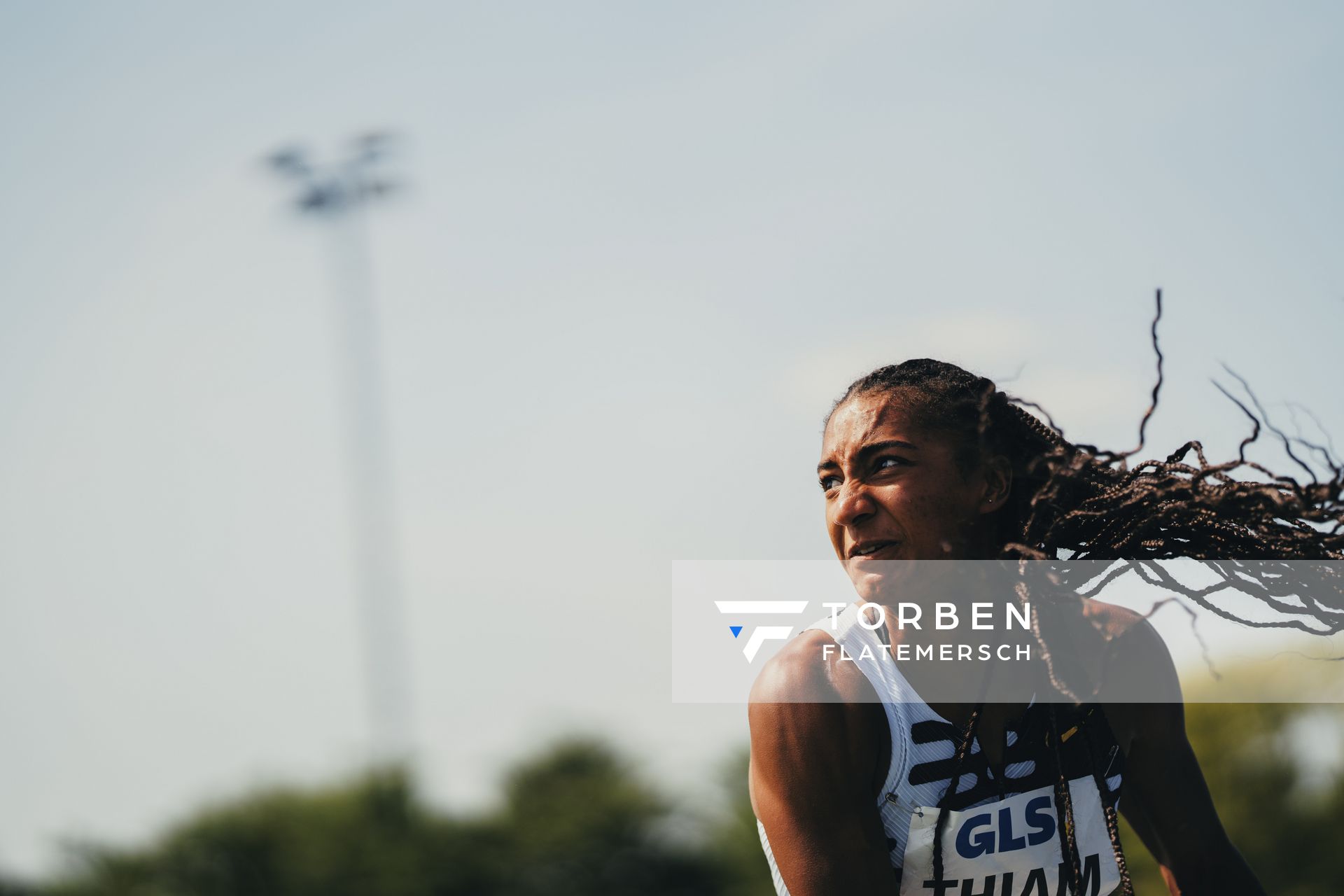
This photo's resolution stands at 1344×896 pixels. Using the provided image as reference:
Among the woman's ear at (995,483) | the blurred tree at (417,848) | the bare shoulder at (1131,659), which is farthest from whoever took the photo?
the blurred tree at (417,848)

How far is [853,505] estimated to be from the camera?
10.5 ft

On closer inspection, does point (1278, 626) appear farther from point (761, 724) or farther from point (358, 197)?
point (358, 197)

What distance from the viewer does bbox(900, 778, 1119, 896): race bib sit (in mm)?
3109

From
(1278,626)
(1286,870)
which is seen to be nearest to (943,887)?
(1278,626)

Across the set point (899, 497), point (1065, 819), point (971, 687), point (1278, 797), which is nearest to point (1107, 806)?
point (1065, 819)

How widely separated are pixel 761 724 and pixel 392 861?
15680mm

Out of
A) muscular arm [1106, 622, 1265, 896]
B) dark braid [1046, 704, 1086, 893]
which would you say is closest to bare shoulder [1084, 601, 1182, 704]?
muscular arm [1106, 622, 1265, 896]

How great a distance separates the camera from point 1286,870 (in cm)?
1323

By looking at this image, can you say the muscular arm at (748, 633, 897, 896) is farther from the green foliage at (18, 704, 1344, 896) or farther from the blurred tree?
the blurred tree

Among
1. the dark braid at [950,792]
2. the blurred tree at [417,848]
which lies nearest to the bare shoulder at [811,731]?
the dark braid at [950,792]

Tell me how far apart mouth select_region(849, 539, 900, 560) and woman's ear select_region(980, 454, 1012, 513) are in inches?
9.8

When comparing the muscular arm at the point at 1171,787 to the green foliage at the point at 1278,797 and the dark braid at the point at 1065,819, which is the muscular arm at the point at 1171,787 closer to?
the dark braid at the point at 1065,819

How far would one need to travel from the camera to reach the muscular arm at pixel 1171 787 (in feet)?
11.3

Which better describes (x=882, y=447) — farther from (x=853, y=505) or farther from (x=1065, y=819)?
(x=1065, y=819)
